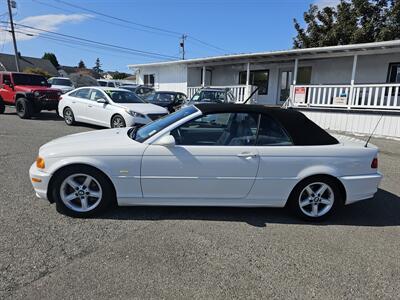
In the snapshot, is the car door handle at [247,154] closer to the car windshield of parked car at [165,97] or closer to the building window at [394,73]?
the car windshield of parked car at [165,97]

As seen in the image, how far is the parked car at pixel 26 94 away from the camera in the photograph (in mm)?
11867

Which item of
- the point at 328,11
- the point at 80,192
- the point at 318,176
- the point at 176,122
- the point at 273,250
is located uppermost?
the point at 328,11

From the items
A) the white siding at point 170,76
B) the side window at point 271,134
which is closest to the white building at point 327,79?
the white siding at point 170,76

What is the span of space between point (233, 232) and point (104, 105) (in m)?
7.47

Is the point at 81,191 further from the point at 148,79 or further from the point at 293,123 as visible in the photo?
the point at 148,79

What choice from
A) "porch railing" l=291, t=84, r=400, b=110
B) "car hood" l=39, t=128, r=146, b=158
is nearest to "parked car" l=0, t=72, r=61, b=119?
"car hood" l=39, t=128, r=146, b=158

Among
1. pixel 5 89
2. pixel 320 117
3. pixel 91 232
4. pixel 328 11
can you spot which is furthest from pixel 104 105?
pixel 328 11

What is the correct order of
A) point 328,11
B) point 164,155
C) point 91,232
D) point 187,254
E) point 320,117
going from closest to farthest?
point 187,254 < point 91,232 < point 164,155 < point 320,117 < point 328,11

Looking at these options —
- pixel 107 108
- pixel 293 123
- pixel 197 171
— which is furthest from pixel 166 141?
pixel 107 108

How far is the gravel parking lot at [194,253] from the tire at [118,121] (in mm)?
5003

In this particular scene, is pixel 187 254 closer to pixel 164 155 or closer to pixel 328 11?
pixel 164 155

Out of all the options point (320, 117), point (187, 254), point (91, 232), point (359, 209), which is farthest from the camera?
point (320, 117)

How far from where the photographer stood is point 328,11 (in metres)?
20.8

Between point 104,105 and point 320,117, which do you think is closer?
point 104,105
